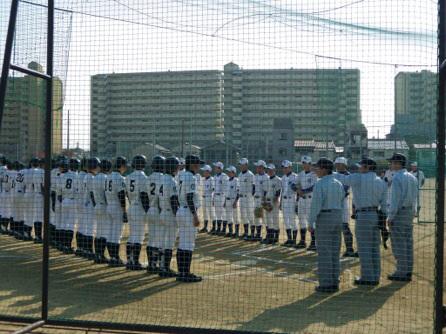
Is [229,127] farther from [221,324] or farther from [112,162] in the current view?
[112,162]

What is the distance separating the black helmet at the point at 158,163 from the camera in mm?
8405

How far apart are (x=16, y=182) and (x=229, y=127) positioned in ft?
29.3

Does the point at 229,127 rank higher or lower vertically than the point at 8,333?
higher

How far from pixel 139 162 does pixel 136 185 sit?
1.64ft

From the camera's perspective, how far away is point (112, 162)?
9.33 metres

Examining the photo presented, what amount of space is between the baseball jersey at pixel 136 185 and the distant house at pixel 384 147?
417 cm

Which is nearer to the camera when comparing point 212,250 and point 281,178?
point 212,250

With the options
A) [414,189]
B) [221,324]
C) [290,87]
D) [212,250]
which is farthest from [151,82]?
[212,250]

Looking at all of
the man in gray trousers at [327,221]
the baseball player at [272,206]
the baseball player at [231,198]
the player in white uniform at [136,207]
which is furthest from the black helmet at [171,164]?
the baseball player at [231,198]

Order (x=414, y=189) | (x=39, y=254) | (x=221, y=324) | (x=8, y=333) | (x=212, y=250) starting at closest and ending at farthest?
(x=8, y=333), (x=221, y=324), (x=414, y=189), (x=39, y=254), (x=212, y=250)

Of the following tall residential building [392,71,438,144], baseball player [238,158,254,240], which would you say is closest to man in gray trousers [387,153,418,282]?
tall residential building [392,71,438,144]

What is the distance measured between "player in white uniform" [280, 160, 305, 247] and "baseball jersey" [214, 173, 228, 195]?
2593mm

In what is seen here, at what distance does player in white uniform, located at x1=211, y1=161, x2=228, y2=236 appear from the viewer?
14836 mm

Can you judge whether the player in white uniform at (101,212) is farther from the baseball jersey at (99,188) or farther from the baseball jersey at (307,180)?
the baseball jersey at (307,180)
